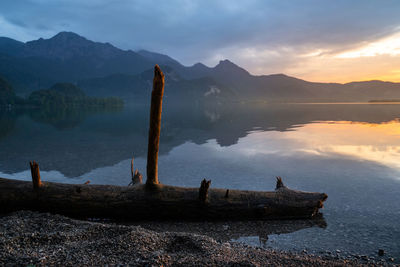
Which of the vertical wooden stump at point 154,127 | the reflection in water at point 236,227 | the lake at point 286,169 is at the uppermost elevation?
the vertical wooden stump at point 154,127

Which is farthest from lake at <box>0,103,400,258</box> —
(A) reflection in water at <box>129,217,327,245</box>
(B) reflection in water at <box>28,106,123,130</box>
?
(B) reflection in water at <box>28,106,123,130</box>

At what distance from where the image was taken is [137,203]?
10.7 m

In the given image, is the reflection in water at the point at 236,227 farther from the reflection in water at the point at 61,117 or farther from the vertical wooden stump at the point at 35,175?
the reflection in water at the point at 61,117

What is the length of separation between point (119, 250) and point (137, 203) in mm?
3673

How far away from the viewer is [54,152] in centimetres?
2752

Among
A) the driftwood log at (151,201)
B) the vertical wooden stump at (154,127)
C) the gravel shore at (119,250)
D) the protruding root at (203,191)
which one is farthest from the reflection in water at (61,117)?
the protruding root at (203,191)

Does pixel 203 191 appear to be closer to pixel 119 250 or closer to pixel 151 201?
pixel 151 201

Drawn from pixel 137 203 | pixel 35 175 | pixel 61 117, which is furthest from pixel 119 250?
pixel 61 117

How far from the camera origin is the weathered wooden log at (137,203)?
10.7 m

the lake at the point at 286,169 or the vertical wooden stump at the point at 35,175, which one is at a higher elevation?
the vertical wooden stump at the point at 35,175

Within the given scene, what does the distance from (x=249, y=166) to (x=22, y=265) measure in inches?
666

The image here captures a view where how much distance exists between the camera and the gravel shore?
6.40 meters

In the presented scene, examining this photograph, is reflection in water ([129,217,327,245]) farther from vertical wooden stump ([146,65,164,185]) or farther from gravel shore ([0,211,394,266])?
vertical wooden stump ([146,65,164,185])

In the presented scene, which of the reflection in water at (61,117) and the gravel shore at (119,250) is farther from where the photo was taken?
the reflection in water at (61,117)
